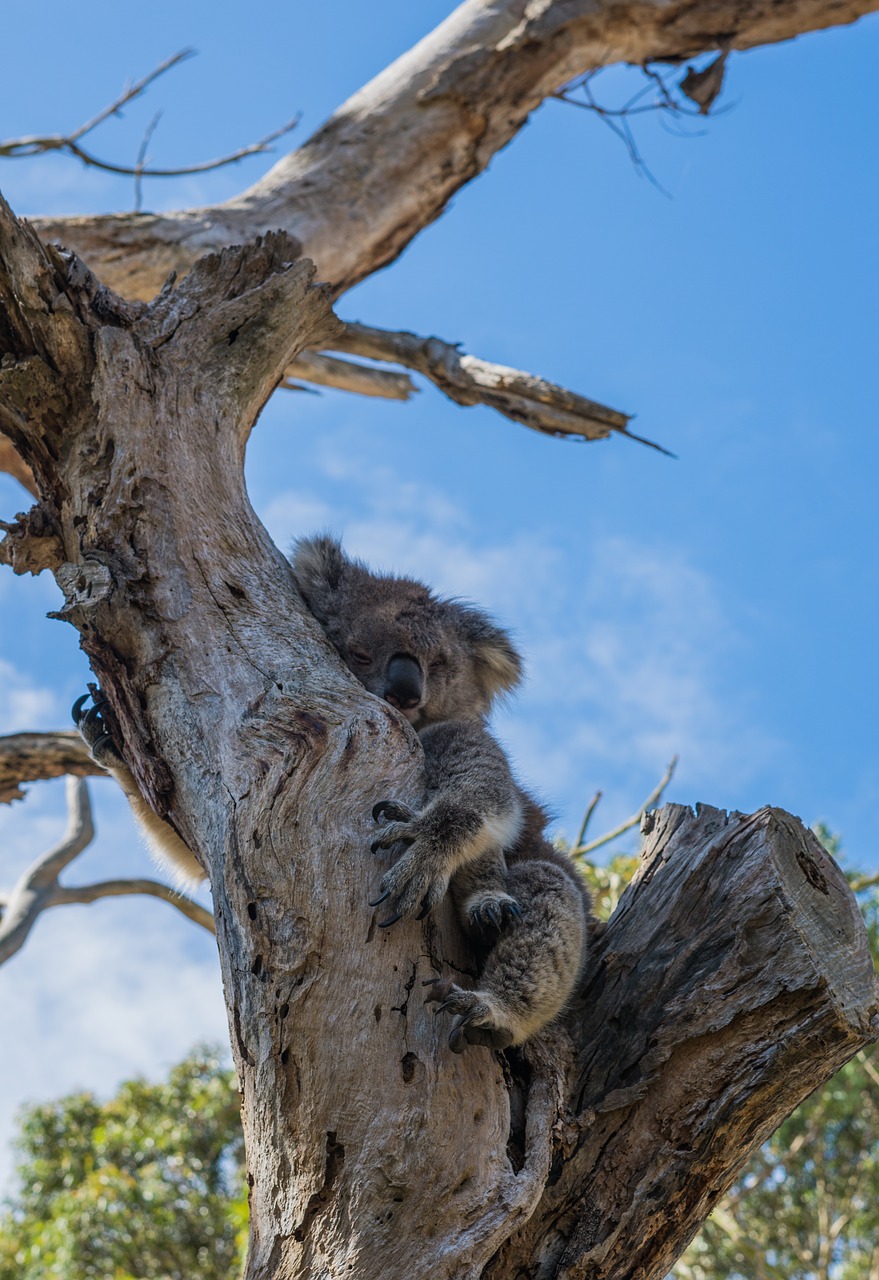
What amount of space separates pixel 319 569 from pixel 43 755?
5.85 ft

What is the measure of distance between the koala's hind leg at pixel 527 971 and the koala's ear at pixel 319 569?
1.16 metres

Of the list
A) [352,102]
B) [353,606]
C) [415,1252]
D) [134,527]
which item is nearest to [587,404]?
[353,606]

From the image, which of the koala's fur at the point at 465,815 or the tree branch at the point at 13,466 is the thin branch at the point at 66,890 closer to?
the tree branch at the point at 13,466

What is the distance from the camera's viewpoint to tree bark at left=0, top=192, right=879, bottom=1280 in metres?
1.84

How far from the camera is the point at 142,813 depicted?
3080 mm

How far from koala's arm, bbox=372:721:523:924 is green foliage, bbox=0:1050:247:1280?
6147mm

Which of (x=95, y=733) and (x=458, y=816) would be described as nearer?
(x=458, y=816)

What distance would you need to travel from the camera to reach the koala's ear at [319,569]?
3451 mm

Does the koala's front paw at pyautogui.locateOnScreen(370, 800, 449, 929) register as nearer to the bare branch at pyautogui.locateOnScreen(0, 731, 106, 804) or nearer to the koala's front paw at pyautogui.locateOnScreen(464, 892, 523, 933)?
the koala's front paw at pyautogui.locateOnScreen(464, 892, 523, 933)

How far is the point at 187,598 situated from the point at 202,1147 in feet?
25.9

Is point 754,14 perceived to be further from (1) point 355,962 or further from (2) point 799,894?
(1) point 355,962

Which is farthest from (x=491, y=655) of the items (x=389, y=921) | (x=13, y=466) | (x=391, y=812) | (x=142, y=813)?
(x=13, y=466)

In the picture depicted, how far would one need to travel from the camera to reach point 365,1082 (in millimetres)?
1858

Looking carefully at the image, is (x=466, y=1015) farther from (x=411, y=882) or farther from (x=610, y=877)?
(x=610, y=877)
